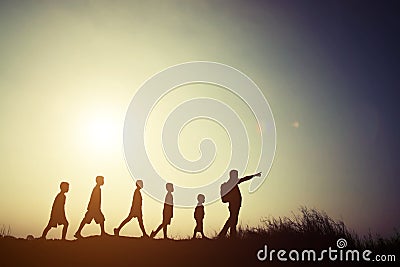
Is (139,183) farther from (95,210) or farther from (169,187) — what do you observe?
(95,210)

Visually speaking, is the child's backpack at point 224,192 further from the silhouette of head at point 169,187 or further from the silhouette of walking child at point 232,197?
the silhouette of head at point 169,187

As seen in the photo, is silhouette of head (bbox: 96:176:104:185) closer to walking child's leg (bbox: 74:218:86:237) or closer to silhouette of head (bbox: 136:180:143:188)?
silhouette of head (bbox: 136:180:143:188)

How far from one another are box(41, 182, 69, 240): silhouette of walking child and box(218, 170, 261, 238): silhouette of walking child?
4.34 meters

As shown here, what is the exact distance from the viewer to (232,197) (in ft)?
45.3

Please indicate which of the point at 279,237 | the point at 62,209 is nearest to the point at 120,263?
the point at 62,209

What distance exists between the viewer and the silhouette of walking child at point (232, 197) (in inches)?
545

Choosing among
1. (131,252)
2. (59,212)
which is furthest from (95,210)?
(131,252)

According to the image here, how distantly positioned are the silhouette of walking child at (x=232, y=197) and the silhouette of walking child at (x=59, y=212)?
4.34 meters

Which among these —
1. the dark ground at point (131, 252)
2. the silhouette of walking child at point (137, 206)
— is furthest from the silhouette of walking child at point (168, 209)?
the dark ground at point (131, 252)

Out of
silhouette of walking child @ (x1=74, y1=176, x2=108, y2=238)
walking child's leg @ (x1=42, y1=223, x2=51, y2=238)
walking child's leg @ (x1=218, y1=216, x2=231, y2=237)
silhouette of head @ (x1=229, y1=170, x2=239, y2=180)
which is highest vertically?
silhouette of head @ (x1=229, y1=170, x2=239, y2=180)

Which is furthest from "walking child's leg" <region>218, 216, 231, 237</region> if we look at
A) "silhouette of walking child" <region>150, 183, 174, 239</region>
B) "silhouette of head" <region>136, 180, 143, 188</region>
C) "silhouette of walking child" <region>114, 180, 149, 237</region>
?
"silhouette of head" <region>136, 180, 143, 188</region>

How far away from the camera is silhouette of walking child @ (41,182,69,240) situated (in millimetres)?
14266

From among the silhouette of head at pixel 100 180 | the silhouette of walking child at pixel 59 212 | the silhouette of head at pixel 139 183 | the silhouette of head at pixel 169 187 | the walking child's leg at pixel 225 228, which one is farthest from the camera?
the silhouette of head at pixel 169 187

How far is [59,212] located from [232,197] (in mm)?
4848
